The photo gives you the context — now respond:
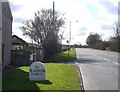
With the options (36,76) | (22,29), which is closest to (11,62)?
(36,76)

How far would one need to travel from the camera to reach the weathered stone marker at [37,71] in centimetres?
1056

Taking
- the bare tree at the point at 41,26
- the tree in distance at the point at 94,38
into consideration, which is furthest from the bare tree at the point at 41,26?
the tree in distance at the point at 94,38

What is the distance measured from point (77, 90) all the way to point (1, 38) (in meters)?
9.81

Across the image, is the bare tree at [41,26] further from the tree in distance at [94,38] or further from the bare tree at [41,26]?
the tree in distance at [94,38]

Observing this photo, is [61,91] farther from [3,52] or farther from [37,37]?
[37,37]

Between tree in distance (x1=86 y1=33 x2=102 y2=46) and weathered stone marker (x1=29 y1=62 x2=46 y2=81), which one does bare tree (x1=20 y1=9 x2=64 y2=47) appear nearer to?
weathered stone marker (x1=29 y1=62 x2=46 y2=81)

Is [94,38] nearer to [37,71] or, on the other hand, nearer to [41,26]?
[41,26]

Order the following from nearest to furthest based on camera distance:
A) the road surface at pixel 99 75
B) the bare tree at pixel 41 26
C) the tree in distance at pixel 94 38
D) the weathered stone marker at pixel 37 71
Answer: the road surface at pixel 99 75, the weathered stone marker at pixel 37 71, the bare tree at pixel 41 26, the tree in distance at pixel 94 38

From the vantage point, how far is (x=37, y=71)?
420 inches

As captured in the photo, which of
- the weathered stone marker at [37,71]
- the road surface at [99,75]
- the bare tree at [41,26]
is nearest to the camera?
the road surface at [99,75]

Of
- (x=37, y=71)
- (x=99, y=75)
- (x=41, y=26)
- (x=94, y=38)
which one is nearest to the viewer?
(x=37, y=71)

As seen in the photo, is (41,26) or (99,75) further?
(41,26)

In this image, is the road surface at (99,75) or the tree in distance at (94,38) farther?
the tree in distance at (94,38)

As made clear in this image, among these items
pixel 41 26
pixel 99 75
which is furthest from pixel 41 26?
pixel 99 75
